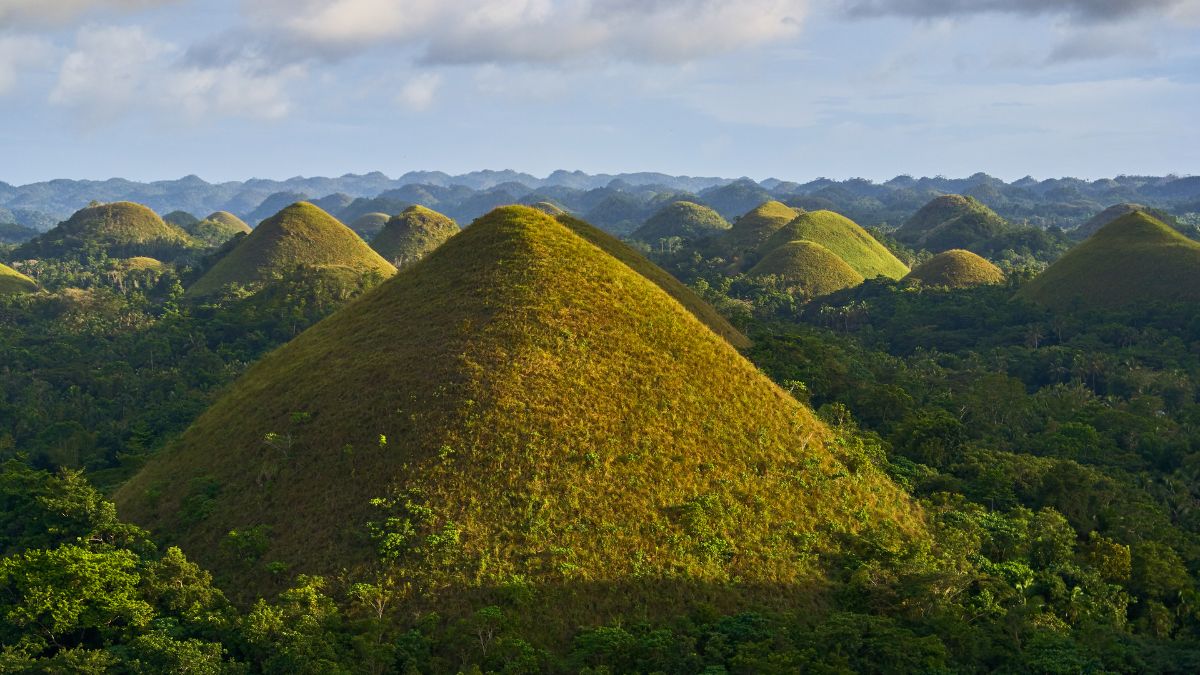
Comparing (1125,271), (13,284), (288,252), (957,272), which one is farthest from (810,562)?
(13,284)

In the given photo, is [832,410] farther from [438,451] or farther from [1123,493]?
[438,451]

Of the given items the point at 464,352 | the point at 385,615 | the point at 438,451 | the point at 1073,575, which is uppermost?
the point at 464,352

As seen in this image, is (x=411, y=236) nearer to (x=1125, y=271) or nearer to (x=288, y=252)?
(x=288, y=252)

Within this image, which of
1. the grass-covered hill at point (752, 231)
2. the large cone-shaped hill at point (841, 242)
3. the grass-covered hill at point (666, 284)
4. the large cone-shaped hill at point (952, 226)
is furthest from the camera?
the large cone-shaped hill at point (952, 226)

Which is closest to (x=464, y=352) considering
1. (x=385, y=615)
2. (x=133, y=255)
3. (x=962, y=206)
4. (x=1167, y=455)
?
(x=385, y=615)

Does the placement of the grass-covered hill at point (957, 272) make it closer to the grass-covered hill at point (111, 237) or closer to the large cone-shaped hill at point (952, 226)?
the large cone-shaped hill at point (952, 226)

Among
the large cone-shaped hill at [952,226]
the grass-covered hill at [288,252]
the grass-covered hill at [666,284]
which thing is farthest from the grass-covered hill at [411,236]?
the large cone-shaped hill at [952,226]
